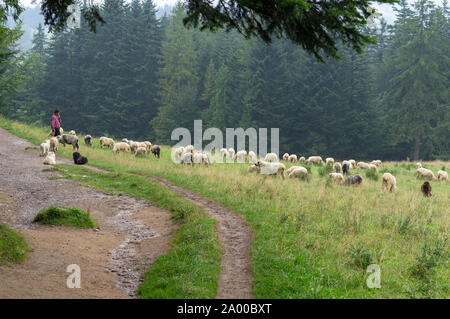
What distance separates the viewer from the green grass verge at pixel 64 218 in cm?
1004

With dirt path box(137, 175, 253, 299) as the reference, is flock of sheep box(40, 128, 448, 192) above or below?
above

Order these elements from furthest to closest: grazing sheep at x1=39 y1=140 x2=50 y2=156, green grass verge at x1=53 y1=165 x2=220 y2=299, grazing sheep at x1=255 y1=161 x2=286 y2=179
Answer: grazing sheep at x1=39 y1=140 x2=50 y2=156
grazing sheep at x1=255 y1=161 x2=286 y2=179
green grass verge at x1=53 y1=165 x2=220 y2=299

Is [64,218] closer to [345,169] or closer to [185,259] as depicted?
[185,259]

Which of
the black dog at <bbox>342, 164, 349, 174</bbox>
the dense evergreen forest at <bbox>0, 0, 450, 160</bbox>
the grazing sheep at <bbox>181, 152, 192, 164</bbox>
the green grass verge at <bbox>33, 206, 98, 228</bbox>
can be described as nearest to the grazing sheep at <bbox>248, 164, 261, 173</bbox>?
the grazing sheep at <bbox>181, 152, 192, 164</bbox>

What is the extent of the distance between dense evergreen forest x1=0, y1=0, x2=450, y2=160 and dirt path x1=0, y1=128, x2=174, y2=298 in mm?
29977

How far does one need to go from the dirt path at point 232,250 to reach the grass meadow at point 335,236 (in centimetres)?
19

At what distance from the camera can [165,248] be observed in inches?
348

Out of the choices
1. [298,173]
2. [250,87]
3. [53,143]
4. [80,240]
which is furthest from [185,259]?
[250,87]

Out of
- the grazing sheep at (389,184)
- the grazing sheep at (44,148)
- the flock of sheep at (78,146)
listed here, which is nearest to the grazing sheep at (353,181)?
the grazing sheep at (389,184)

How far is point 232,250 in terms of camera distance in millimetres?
8508

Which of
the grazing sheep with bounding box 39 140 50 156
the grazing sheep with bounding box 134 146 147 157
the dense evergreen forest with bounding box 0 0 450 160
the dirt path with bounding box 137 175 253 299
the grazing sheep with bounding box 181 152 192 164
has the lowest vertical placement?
the dirt path with bounding box 137 175 253 299

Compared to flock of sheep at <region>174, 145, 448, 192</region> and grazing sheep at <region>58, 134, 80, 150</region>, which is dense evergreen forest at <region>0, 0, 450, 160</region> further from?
flock of sheep at <region>174, 145, 448, 192</region>

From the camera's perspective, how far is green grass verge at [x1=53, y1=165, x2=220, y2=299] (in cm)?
627

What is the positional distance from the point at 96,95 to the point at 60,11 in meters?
54.1
